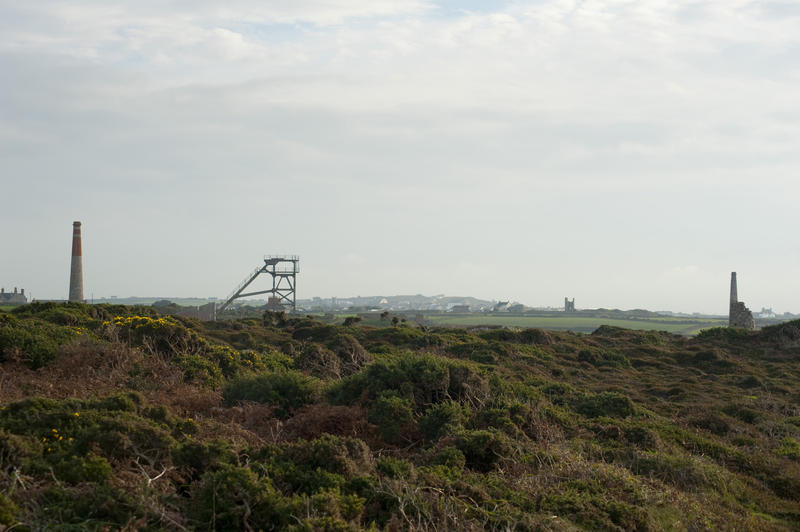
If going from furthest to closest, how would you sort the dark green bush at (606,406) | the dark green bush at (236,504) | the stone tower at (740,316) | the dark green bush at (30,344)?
the stone tower at (740,316)
the dark green bush at (606,406)
the dark green bush at (30,344)
the dark green bush at (236,504)

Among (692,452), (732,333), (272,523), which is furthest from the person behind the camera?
(732,333)

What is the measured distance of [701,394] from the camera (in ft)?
63.0

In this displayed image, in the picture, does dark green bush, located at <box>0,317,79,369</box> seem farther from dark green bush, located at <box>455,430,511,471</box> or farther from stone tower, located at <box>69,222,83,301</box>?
stone tower, located at <box>69,222,83,301</box>

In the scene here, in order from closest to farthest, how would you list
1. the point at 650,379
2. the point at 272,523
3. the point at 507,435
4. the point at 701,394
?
the point at 272,523, the point at 507,435, the point at 701,394, the point at 650,379

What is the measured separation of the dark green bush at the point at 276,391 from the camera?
11.9 metres

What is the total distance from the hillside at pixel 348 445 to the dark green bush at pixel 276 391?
0.04 metres

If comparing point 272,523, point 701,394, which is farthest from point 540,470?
point 701,394

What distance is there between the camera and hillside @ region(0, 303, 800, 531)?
641 centimetres

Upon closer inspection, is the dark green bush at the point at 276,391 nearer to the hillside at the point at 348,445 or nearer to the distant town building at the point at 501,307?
the hillside at the point at 348,445

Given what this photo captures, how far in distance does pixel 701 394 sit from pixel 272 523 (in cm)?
1648

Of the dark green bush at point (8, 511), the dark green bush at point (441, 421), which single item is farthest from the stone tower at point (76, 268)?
the dark green bush at point (8, 511)

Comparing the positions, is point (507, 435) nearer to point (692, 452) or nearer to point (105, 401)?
point (692, 452)

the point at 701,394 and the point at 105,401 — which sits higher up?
the point at 105,401

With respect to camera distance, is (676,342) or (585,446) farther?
(676,342)
